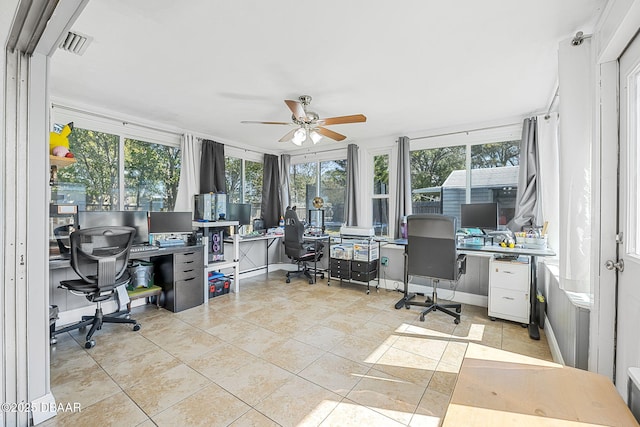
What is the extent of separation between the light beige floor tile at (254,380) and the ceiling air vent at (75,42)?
8.47ft

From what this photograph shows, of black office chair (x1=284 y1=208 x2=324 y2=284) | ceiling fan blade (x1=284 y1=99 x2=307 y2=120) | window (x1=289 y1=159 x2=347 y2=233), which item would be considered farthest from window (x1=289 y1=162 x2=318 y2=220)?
ceiling fan blade (x1=284 y1=99 x2=307 y2=120)

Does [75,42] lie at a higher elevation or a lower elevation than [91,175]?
higher

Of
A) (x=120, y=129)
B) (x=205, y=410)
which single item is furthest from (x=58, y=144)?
(x=205, y=410)

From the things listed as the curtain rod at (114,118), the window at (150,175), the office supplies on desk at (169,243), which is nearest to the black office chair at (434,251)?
the office supplies on desk at (169,243)

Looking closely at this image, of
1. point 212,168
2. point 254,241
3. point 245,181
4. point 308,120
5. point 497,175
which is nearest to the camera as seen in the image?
point 308,120

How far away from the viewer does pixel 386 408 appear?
1.75 metres

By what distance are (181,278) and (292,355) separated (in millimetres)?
1828

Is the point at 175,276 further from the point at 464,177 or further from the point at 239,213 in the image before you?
the point at 464,177

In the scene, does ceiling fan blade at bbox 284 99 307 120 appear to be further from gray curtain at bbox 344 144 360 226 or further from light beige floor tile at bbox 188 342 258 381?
light beige floor tile at bbox 188 342 258 381

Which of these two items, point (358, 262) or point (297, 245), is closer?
point (358, 262)

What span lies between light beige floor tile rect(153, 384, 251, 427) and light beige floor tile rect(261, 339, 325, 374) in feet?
1.58

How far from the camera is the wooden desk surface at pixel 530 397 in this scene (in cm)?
77

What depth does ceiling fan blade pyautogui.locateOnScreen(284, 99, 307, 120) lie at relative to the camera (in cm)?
257

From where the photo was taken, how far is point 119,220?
323cm
